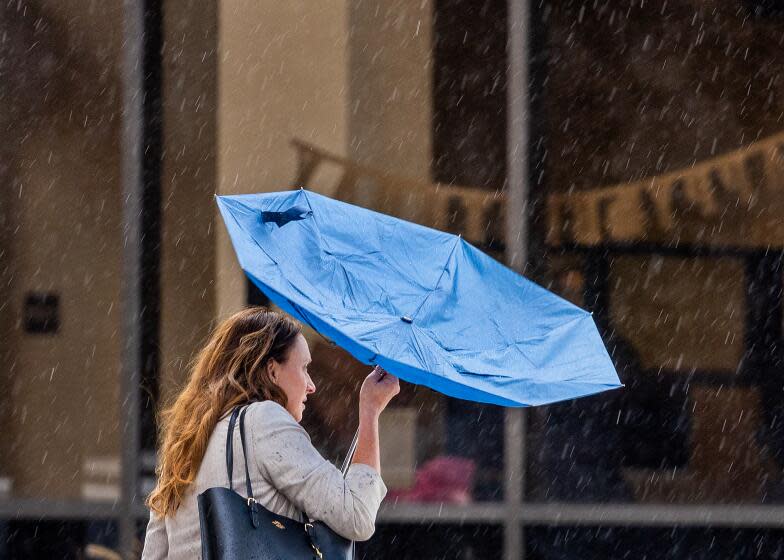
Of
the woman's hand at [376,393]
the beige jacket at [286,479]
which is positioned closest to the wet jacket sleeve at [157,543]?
the beige jacket at [286,479]

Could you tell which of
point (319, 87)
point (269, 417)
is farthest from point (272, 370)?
point (319, 87)

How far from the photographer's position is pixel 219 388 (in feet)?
10.7

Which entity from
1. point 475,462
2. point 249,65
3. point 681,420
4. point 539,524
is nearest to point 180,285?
point 249,65

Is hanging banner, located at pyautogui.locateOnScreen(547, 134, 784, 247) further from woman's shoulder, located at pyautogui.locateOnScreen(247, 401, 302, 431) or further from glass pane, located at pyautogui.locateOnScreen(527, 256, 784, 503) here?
woman's shoulder, located at pyautogui.locateOnScreen(247, 401, 302, 431)

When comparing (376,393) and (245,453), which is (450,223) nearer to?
(376,393)

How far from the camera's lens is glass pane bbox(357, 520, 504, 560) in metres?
6.31

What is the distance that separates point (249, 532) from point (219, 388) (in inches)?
17.9

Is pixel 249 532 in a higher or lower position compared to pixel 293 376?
lower

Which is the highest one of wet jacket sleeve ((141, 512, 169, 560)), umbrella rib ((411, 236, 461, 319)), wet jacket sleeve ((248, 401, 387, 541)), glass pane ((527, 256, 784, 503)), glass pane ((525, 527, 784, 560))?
umbrella rib ((411, 236, 461, 319))

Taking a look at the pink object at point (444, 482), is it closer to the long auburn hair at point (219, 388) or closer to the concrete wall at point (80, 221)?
the concrete wall at point (80, 221)

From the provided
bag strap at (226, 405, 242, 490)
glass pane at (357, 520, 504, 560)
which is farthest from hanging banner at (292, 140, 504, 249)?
bag strap at (226, 405, 242, 490)

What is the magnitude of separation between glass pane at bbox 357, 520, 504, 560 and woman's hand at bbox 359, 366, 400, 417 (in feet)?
10.1

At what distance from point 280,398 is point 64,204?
139 inches

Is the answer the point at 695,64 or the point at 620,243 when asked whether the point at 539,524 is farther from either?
the point at 695,64
